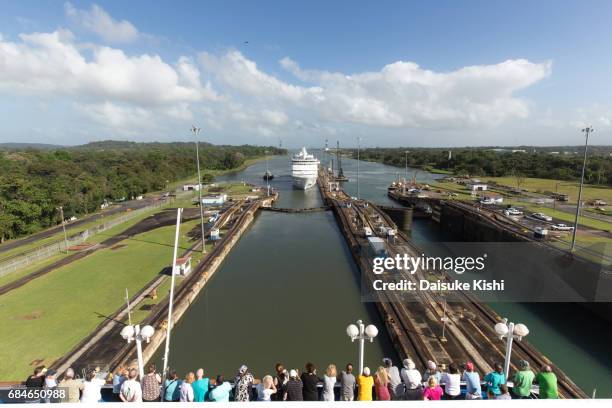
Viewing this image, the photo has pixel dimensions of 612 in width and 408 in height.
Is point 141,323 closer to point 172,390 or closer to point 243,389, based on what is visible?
point 172,390

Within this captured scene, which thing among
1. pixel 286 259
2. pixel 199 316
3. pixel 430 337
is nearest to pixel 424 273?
pixel 430 337

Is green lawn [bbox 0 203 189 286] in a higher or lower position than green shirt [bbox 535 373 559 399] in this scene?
lower

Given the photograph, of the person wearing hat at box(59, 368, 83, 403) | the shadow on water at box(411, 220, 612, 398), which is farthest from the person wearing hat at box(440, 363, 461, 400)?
the shadow on water at box(411, 220, 612, 398)

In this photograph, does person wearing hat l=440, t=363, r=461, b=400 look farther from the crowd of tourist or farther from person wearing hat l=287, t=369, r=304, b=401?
person wearing hat l=287, t=369, r=304, b=401

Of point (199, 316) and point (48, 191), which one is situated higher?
point (48, 191)

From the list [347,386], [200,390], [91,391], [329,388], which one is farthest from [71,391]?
[347,386]

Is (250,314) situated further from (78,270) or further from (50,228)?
(50,228)

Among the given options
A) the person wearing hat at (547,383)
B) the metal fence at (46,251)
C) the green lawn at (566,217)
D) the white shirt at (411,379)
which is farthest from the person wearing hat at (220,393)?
the green lawn at (566,217)
